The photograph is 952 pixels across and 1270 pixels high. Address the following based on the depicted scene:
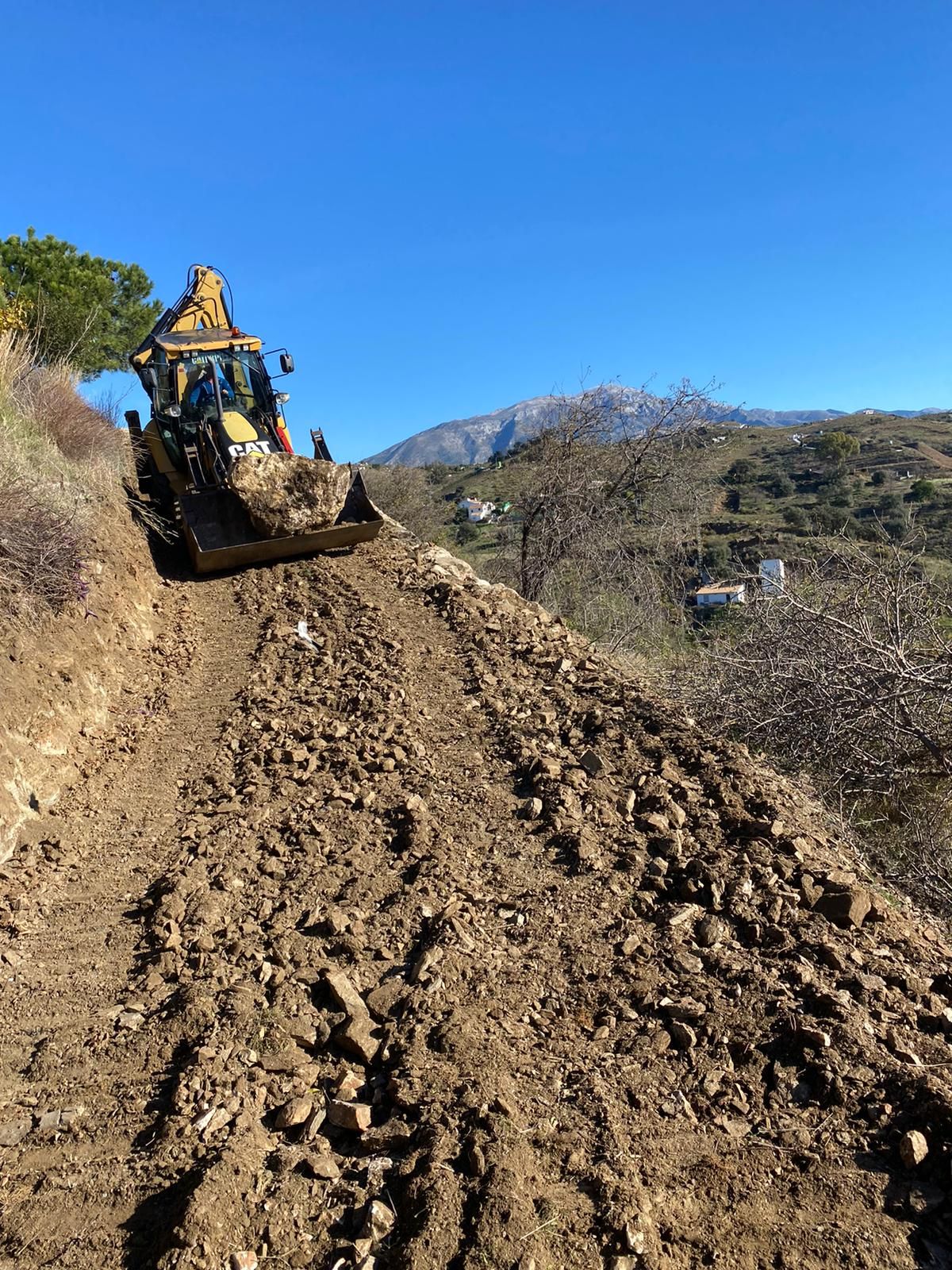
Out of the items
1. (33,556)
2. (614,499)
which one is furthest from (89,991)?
(614,499)

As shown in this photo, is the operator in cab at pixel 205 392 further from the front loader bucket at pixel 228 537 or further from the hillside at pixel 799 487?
the hillside at pixel 799 487

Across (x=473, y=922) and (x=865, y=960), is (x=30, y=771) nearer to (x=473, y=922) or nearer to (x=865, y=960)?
(x=473, y=922)

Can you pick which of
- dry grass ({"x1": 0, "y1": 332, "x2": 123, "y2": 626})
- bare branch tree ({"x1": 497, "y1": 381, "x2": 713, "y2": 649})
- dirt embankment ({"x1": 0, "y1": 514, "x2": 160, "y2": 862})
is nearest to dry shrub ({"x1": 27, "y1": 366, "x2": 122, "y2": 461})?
dry grass ({"x1": 0, "y1": 332, "x2": 123, "y2": 626})

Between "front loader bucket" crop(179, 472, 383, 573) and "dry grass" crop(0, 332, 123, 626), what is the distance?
0.83 meters

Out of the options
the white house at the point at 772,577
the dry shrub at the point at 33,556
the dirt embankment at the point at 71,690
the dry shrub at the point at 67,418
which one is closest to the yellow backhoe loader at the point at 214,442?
the dry shrub at the point at 67,418

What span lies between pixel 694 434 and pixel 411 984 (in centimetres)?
808

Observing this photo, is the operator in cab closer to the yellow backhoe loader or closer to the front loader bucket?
the yellow backhoe loader

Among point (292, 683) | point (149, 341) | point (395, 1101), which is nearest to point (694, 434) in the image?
point (292, 683)

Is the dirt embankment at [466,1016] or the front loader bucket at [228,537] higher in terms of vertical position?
the front loader bucket at [228,537]

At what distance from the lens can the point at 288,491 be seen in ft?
26.8

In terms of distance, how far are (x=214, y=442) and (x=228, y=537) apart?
1.24 metres

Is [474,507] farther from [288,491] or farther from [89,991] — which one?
[89,991]

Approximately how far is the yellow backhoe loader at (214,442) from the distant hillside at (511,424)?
9.14ft

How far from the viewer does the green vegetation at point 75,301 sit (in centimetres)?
1241
